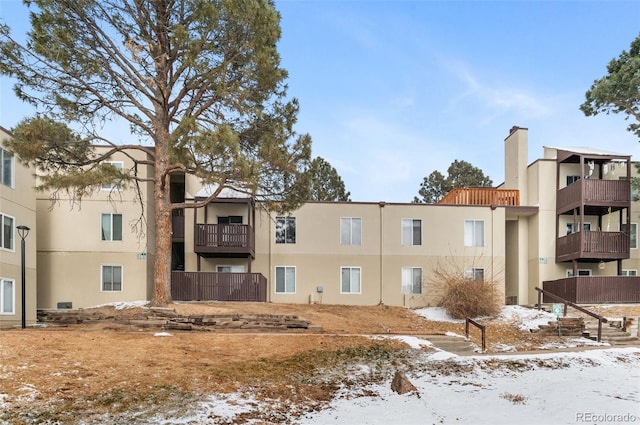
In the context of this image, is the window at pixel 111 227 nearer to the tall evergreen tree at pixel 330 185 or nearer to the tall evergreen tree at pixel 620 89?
the tall evergreen tree at pixel 330 185

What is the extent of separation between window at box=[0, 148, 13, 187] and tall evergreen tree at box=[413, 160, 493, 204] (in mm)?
35211

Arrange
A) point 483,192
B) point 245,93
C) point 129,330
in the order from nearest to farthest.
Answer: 1. point 129,330
2. point 245,93
3. point 483,192

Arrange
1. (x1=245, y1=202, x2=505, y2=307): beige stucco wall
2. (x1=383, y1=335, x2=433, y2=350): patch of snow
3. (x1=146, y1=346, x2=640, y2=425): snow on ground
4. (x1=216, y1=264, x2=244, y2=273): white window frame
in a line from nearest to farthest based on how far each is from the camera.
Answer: (x1=146, y1=346, x2=640, y2=425): snow on ground
(x1=383, y1=335, x2=433, y2=350): patch of snow
(x1=216, y1=264, x2=244, y2=273): white window frame
(x1=245, y1=202, x2=505, y2=307): beige stucco wall

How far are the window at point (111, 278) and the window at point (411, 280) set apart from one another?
13.5 meters

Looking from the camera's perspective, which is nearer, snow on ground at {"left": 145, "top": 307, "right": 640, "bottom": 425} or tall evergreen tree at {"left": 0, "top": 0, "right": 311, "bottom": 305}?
snow on ground at {"left": 145, "top": 307, "right": 640, "bottom": 425}

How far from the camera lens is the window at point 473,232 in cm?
2318

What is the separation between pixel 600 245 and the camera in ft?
70.0

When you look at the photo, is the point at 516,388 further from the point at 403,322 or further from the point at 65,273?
the point at 65,273

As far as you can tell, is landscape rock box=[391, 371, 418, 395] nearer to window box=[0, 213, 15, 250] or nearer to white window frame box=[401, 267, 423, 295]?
white window frame box=[401, 267, 423, 295]

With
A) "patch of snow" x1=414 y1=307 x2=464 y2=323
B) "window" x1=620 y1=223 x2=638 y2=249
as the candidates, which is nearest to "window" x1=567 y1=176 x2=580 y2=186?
"window" x1=620 y1=223 x2=638 y2=249

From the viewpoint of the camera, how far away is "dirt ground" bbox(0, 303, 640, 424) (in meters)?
7.04

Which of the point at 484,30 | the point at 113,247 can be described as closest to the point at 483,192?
the point at 484,30

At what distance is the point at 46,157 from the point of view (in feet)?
45.9

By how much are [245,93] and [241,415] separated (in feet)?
31.5
